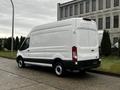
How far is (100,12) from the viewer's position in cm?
3766

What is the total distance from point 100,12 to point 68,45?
3040 centimetres

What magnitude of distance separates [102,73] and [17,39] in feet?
101

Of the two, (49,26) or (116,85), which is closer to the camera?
(116,85)

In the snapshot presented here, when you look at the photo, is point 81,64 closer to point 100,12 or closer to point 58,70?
point 58,70

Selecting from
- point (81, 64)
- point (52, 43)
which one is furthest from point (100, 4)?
point (81, 64)

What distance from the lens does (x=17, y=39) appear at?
127 ft

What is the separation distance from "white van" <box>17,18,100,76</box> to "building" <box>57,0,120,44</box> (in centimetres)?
2576

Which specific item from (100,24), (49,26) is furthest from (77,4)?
(49,26)

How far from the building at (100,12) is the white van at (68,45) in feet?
84.5

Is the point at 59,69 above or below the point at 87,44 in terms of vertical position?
below

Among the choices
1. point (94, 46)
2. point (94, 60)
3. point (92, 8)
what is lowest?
point (94, 60)

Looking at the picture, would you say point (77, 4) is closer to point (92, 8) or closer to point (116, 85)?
point (92, 8)

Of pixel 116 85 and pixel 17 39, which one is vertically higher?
pixel 17 39

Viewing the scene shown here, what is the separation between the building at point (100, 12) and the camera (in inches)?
1374
